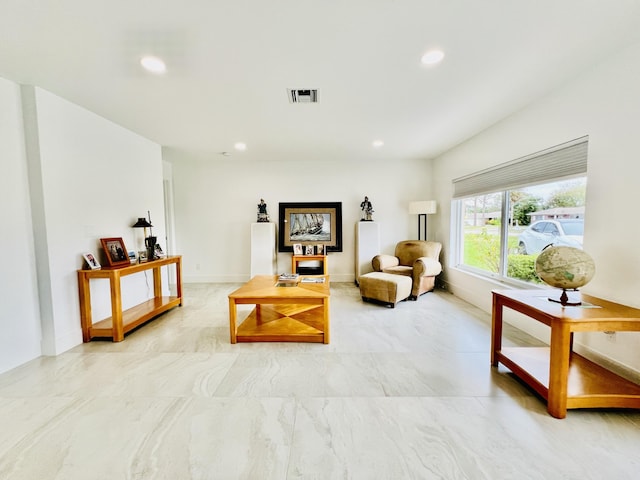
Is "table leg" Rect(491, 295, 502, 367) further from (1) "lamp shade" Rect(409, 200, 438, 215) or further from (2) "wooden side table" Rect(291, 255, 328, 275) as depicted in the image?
(2) "wooden side table" Rect(291, 255, 328, 275)

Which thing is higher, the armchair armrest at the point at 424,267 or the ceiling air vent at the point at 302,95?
the ceiling air vent at the point at 302,95

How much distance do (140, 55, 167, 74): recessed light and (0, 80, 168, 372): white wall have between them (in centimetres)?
117

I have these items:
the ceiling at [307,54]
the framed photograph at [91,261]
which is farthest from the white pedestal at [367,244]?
the framed photograph at [91,261]

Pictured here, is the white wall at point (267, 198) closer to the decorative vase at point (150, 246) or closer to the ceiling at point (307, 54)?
the decorative vase at point (150, 246)

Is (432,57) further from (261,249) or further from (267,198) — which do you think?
(261,249)

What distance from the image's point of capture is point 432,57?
186cm

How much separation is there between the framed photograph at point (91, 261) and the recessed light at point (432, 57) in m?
3.51

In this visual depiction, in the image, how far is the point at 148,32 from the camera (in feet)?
5.26

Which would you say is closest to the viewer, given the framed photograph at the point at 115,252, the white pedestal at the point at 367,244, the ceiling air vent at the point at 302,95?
the ceiling air vent at the point at 302,95

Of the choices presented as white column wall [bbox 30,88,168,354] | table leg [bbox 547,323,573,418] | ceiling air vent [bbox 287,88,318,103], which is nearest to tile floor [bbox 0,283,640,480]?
table leg [bbox 547,323,573,418]

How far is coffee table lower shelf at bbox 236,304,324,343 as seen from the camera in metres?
2.59

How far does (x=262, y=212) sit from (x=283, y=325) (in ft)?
8.60

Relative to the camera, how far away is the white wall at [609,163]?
1.80 meters

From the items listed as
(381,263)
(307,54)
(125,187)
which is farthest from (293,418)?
(125,187)
